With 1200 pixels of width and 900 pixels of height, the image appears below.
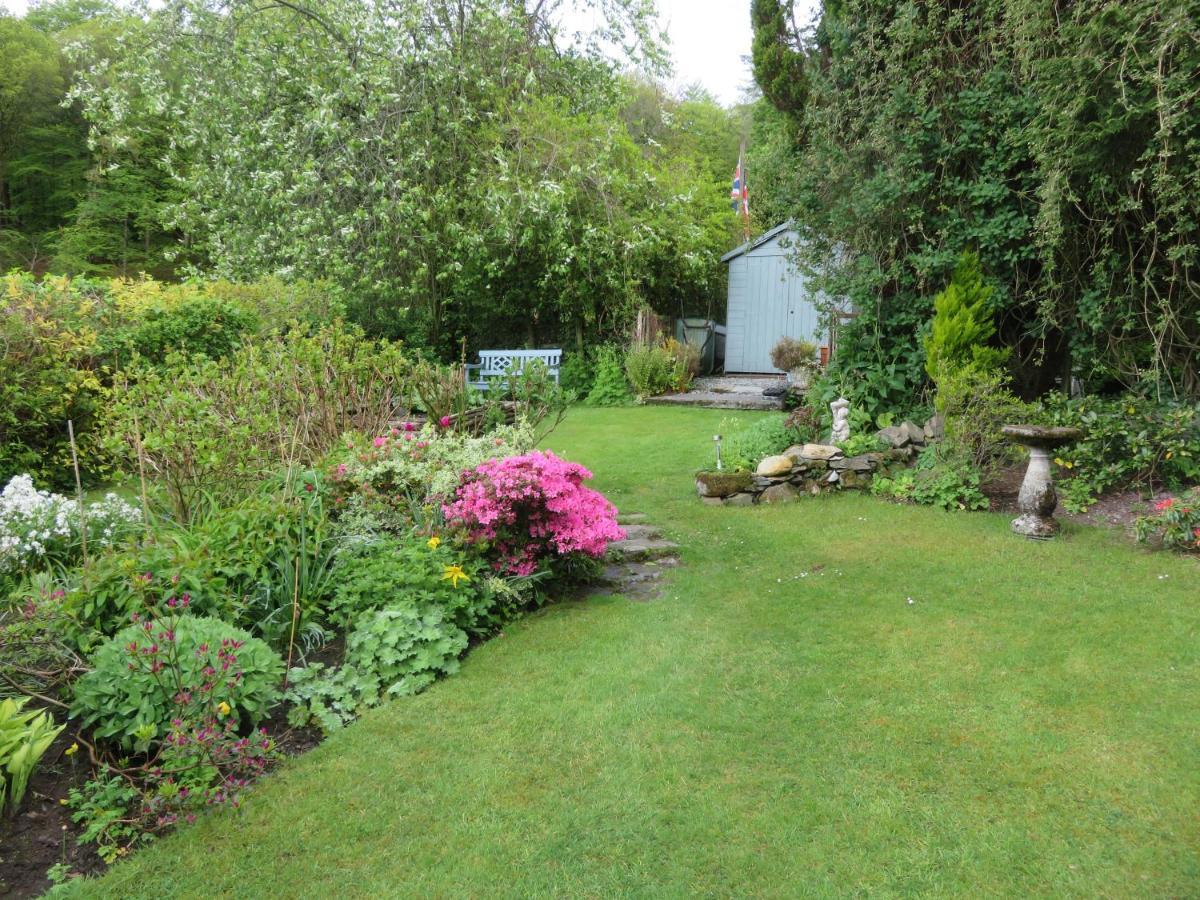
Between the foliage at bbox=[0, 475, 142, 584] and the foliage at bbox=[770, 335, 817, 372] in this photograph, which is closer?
the foliage at bbox=[0, 475, 142, 584]

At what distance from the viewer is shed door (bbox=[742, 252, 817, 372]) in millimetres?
14555

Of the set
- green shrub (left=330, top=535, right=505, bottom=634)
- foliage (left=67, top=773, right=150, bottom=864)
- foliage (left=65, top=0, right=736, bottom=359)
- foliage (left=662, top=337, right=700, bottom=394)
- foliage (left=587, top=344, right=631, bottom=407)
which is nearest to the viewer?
foliage (left=67, top=773, right=150, bottom=864)

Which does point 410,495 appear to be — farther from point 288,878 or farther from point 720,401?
point 720,401

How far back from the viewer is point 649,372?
12.8 metres

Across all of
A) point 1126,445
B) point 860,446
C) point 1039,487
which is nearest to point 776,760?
point 1039,487

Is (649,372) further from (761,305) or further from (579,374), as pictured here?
(761,305)

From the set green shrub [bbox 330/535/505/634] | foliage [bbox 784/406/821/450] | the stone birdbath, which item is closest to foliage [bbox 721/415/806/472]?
foliage [bbox 784/406/821/450]

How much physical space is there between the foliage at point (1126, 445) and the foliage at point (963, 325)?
0.84 m

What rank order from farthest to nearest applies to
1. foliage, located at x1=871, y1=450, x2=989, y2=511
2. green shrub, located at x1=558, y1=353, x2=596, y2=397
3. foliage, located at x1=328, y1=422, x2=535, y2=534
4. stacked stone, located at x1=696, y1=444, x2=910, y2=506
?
green shrub, located at x1=558, y1=353, x2=596, y2=397
stacked stone, located at x1=696, y1=444, x2=910, y2=506
foliage, located at x1=871, y1=450, x2=989, y2=511
foliage, located at x1=328, y1=422, x2=535, y2=534

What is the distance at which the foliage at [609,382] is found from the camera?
13.0 m

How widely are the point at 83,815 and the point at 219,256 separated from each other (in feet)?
29.7

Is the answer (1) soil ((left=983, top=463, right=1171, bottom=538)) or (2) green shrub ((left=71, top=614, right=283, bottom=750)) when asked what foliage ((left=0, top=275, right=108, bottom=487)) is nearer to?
(2) green shrub ((left=71, top=614, right=283, bottom=750))

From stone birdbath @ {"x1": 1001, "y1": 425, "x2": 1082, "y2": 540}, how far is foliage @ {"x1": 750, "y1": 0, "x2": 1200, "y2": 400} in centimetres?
137

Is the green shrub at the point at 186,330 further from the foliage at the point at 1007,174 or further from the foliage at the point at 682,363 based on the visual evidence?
the foliage at the point at 682,363
